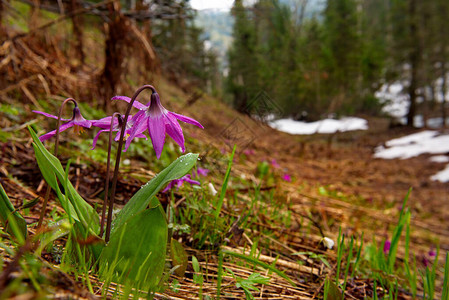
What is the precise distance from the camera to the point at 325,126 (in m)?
17.2

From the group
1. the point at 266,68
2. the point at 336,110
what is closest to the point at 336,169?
the point at 266,68

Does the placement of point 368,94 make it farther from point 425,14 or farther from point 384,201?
point 384,201

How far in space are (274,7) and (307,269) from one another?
2213 mm

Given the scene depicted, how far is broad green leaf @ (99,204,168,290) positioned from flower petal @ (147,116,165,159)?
150 mm

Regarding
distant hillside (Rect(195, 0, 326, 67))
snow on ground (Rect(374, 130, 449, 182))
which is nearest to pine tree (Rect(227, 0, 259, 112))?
distant hillside (Rect(195, 0, 326, 67))

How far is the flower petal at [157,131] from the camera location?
2.32 feet

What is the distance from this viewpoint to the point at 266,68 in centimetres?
340

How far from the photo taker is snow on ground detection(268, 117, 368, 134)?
49.9 feet


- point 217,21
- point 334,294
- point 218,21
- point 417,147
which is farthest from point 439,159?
point 334,294

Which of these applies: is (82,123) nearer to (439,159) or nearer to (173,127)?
(173,127)

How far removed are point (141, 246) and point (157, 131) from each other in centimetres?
28

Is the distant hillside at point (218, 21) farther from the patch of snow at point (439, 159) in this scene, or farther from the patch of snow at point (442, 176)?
the patch of snow at point (439, 159)

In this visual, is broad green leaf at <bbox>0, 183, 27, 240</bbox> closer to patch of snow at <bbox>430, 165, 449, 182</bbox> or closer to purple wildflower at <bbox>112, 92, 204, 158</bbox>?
purple wildflower at <bbox>112, 92, 204, 158</bbox>

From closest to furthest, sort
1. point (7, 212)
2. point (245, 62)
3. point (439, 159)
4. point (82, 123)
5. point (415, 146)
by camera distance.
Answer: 1. point (7, 212)
2. point (82, 123)
3. point (245, 62)
4. point (439, 159)
5. point (415, 146)
